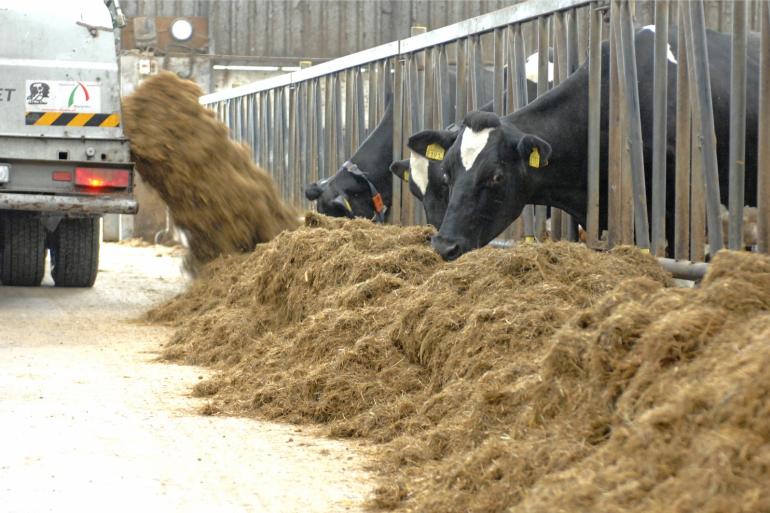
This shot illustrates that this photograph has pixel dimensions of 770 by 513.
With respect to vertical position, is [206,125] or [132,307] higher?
[206,125]

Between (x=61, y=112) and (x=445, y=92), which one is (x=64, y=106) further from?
(x=445, y=92)

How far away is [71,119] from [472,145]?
3.95 metres

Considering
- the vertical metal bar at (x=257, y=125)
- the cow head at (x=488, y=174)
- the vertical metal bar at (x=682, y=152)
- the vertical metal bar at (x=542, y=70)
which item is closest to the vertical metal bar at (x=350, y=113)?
the vertical metal bar at (x=257, y=125)

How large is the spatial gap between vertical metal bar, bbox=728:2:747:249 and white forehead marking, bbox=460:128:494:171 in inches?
77.2

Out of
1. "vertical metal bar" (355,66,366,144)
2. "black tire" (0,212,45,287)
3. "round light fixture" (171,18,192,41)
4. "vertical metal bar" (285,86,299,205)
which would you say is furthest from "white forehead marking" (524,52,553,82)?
"round light fixture" (171,18,192,41)

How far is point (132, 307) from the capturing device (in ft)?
36.7

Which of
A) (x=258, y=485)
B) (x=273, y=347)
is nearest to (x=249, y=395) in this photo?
(x=273, y=347)

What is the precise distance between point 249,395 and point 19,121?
5.08 metres

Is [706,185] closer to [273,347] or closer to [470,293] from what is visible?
[470,293]

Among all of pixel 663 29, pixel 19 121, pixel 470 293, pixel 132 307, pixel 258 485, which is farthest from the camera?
pixel 132 307

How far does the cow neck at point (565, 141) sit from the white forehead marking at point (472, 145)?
1.17 ft

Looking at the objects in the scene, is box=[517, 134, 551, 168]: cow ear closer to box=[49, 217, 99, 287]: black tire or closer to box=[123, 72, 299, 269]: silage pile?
box=[123, 72, 299, 269]: silage pile

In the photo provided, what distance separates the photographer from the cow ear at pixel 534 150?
7.93 m

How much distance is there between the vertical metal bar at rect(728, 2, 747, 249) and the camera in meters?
6.62
